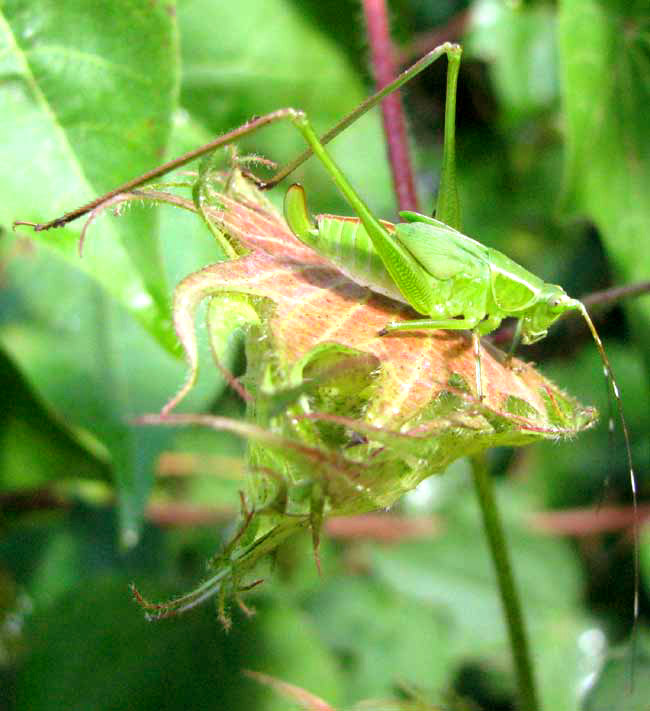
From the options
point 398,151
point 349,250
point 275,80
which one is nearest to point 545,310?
point 349,250

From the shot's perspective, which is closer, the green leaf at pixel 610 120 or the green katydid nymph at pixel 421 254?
the green katydid nymph at pixel 421 254

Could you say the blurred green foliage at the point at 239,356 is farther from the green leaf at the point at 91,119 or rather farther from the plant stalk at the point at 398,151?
the plant stalk at the point at 398,151

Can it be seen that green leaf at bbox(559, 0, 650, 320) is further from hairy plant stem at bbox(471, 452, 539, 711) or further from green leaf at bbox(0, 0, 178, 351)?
green leaf at bbox(0, 0, 178, 351)

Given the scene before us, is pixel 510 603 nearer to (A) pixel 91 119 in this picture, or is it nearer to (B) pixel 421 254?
(B) pixel 421 254

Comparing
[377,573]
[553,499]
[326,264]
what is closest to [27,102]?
[326,264]

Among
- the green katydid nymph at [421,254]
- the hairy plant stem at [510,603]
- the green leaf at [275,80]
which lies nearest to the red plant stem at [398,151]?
the green katydid nymph at [421,254]

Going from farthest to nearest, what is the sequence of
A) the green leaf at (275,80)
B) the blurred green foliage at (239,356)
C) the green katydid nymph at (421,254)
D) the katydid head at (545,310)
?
the green leaf at (275,80), the blurred green foliage at (239,356), the katydid head at (545,310), the green katydid nymph at (421,254)

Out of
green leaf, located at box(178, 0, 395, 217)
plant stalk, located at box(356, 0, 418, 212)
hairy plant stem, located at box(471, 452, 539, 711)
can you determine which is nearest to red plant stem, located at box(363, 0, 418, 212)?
plant stalk, located at box(356, 0, 418, 212)
